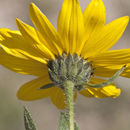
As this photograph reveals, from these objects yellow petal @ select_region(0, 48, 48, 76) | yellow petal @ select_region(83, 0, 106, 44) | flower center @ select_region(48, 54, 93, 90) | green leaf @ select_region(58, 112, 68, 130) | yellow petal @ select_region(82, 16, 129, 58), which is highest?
yellow petal @ select_region(83, 0, 106, 44)

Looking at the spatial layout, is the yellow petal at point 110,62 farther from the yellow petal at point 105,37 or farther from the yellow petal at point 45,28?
the yellow petal at point 45,28

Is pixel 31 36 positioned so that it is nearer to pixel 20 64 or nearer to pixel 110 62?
pixel 20 64

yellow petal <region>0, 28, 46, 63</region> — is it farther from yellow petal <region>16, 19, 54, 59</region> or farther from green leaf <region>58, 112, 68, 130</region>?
green leaf <region>58, 112, 68, 130</region>

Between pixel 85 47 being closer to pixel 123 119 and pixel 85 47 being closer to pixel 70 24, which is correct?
pixel 70 24

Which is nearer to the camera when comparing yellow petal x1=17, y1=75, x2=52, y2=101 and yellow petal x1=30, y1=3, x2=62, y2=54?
yellow petal x1=30, y1=3, x2=62, y2=54

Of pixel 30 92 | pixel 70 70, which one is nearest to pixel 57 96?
pixel 30 92

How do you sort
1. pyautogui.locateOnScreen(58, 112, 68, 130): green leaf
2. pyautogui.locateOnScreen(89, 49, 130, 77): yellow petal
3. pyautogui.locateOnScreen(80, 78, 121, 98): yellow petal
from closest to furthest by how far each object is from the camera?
pyautogui.locateOnScreen(58, 112, 68, 130): green leaf → pyautogui.locateOnScreen(89, 49, 130, 77): yellow petal → pyautogui.locateOnScreen(80, 78, 121, 98): yellow petal

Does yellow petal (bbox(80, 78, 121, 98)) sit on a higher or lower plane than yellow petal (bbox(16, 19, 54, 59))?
lower

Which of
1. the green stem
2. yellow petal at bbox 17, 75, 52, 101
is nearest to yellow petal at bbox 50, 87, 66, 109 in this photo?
yellow petal at bbox 17, 75, 52, 101

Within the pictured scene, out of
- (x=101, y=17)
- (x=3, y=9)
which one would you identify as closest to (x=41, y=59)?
(x=101, y=17)

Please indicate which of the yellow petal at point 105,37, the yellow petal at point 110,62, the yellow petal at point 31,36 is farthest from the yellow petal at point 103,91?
the yellow petal at point 31,36
